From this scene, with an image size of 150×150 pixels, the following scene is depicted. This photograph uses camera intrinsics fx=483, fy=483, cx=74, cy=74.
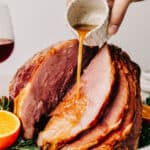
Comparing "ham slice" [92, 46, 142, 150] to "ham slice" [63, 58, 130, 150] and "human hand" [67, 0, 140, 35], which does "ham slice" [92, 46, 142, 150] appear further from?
"human hand" [67, 0, 140, 35]

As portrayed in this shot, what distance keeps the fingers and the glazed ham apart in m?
0.12

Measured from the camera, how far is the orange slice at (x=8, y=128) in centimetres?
116

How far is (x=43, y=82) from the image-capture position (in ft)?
4.32

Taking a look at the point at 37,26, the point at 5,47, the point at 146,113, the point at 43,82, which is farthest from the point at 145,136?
the point at 37,26

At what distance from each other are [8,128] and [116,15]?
390 mm

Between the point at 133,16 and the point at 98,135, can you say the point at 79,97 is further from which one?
the point at 133,16

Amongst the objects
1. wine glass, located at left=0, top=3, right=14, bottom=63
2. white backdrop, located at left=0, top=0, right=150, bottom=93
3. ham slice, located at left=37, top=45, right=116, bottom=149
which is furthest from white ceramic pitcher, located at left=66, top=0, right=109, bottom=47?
white backdrop, located at left=0, top=0, right=150, bottom=93

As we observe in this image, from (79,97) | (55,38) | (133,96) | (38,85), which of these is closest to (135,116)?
(133,96)

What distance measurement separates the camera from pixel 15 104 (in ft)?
4.32

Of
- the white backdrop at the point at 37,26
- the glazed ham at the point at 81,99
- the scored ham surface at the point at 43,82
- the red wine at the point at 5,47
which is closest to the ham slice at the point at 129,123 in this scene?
the glazed ham at the point at 81,99

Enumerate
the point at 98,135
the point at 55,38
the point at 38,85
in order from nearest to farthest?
the point at 98,135
the point at 38,85
the point at 55,38

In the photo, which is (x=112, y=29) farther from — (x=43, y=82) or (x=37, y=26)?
(x=37, y=26)

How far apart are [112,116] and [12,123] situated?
0.26 m

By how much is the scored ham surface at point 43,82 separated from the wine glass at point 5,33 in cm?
9
